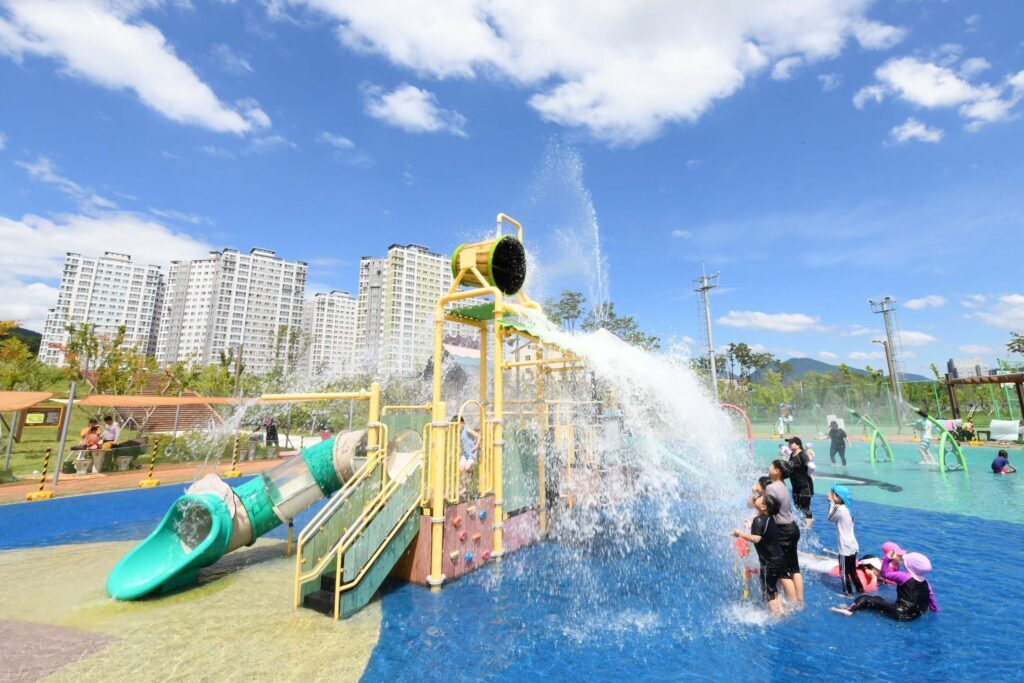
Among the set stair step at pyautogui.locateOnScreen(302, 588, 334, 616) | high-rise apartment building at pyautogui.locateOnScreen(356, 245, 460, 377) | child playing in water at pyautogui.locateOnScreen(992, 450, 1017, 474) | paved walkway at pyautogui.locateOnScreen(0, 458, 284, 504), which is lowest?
stair step at pyautogui.locateOnScreen(302, 588, 334, 616)

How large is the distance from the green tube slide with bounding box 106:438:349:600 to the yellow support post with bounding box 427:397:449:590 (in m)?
1.73

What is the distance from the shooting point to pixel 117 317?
299ft

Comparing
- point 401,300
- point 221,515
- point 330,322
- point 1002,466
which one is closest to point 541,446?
point 221,515

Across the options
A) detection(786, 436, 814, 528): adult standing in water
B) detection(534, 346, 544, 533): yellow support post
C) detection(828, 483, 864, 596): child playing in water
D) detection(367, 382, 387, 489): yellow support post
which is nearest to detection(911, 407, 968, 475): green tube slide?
detection(786, 436, 814, 528): adult standing in water

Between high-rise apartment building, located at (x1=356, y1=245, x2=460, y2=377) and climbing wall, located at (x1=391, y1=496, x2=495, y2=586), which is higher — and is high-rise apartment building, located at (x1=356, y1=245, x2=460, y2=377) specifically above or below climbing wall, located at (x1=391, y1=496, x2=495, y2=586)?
above

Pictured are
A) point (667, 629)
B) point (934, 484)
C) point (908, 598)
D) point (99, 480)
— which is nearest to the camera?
point (667, 629)

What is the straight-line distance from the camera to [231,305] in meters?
87.2

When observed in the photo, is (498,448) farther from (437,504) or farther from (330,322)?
(330,322)

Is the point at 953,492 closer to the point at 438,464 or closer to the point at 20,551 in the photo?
the point at 438,464

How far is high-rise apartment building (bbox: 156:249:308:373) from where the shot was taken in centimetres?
8681

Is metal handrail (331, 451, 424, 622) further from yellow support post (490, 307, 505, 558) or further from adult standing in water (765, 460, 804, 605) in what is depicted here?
adult standing in water (765, 460, 804, 605)

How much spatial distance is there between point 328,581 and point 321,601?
9.8 inches

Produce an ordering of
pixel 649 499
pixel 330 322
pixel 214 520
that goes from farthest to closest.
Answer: pixel 330 322
pixel 649 499
pixel 214 520

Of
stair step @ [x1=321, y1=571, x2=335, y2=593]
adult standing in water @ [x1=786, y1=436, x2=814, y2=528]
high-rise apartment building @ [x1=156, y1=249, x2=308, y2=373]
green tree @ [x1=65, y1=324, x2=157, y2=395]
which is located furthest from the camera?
high-rise apartment building @ [x1=156, y1=249, x2=308, y2=373]
